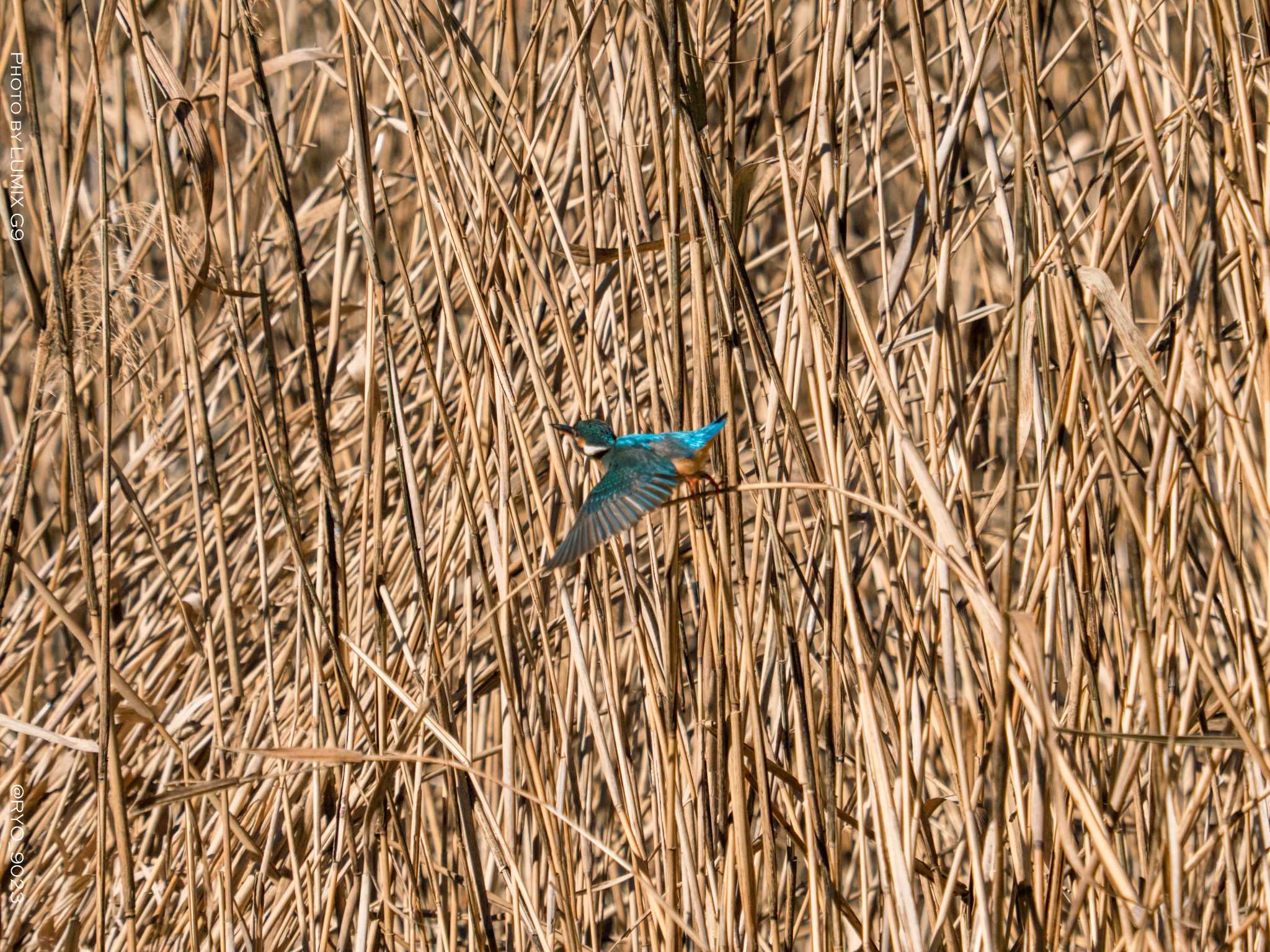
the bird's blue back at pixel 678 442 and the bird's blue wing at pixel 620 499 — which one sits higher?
the bird's blue back at pixel 678 442

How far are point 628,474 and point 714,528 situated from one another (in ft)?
0.31

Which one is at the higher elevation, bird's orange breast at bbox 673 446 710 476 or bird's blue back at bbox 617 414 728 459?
bird's blue back at bbox 617 414 728 459

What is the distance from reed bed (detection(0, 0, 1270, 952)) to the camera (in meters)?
0.89

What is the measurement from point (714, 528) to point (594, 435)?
0.14m

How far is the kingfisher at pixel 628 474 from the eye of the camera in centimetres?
90

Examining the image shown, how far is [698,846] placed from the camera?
108cm

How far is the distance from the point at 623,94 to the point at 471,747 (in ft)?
2.48

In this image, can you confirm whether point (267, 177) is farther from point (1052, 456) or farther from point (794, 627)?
point (1052, 456)

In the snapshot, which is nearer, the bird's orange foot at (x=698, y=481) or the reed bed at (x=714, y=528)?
the reed bed at (x=714, y=528)

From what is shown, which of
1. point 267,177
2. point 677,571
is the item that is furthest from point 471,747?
point 267,177

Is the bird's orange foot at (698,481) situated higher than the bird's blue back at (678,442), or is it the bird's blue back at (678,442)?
the bird's blue back at (678,442)

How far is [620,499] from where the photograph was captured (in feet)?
3.07

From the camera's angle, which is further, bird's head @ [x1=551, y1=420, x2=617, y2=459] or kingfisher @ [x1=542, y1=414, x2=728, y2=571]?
bird's head @ [x1=551, y1=420, x2=617, y2=459]

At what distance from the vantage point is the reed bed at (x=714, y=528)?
35.2 inches
